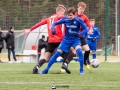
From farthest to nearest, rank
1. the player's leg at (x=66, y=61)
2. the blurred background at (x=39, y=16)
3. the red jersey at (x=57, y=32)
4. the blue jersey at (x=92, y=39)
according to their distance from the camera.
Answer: the blurred background at (x=39, y=16), the blue jersey at (x=92, y=39), the red jersey at (x=57, y=32), the player's leg at (x=66, y=61)

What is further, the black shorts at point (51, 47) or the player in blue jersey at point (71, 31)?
the black shorts at point (51, 47)

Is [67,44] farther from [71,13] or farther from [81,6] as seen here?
[81,6]

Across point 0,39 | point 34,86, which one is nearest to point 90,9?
point 0,39

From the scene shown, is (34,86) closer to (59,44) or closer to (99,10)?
(59,44)

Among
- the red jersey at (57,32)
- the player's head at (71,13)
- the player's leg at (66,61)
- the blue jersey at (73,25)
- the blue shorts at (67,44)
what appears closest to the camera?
the player's head at (71,13)

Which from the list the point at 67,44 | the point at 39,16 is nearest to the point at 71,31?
the point at 67,44

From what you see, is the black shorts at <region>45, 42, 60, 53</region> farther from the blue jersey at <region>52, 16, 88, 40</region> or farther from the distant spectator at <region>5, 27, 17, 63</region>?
the distant spectator at <region>5, 27, 17, 63</region>

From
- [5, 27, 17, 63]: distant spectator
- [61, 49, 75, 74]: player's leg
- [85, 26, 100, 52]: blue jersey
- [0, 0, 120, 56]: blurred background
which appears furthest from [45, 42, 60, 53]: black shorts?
[0, 0, 120, 56]: blurred background

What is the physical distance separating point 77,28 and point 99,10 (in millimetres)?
16178

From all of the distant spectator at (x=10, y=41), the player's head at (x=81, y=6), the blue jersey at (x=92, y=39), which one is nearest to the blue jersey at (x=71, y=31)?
the player's head at (x=81, y=6)

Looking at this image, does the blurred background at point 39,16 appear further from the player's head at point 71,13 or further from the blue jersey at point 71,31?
the player's head at point 71,13

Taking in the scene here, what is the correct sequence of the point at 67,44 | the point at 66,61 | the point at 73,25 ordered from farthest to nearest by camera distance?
the point at 66,61 → the point at 67,44 → the point at 73,25

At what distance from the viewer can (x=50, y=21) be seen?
1403 centimetres

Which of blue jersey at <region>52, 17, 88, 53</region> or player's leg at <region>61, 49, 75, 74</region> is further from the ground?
blue jersey at <region>52, 17, 88, 53</region>
